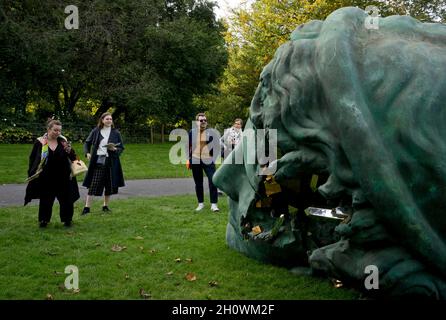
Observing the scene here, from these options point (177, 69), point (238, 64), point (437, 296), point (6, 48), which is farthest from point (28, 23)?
point (437, 296)

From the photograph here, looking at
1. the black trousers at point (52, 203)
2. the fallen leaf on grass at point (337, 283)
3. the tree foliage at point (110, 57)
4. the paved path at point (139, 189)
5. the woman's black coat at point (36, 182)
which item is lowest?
the paved path at point (139, 189)

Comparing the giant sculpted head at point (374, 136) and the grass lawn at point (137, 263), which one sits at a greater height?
the giant sculpted head at point (374, 136)

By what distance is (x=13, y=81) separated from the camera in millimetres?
30250

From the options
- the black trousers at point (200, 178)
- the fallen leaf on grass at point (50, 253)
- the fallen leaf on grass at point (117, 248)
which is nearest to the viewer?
the fallen leaf on grass at point (50, 253)

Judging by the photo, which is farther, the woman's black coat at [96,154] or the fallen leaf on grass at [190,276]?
the woman's black coat at [96,154]

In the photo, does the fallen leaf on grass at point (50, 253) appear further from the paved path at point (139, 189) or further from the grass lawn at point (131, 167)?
the grass lawn at point (131, 167)

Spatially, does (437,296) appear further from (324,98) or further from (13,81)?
(13,81)

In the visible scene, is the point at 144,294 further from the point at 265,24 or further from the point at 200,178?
the point at 265,24

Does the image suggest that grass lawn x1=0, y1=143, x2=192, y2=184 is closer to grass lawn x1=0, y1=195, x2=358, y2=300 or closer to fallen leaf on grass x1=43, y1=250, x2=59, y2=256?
grass lawn x1=0, y1=195, x2=358, y2=300

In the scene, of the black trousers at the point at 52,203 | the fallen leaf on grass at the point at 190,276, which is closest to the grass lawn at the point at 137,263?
the fallen leaf on grass at the point at 190,276

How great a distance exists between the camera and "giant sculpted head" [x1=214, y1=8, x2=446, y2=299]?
3822 millimetres

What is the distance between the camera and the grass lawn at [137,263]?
497 centimetres

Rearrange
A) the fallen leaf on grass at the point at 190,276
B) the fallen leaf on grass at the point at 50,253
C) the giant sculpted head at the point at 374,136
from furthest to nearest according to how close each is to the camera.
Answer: the fallen leaf on grass at the point at 50,253 < the fallen leaf on grass at the point at 190,276 < the giant sculpted head at the point at 374,136

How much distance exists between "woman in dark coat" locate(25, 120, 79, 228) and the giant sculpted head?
16.5ft
